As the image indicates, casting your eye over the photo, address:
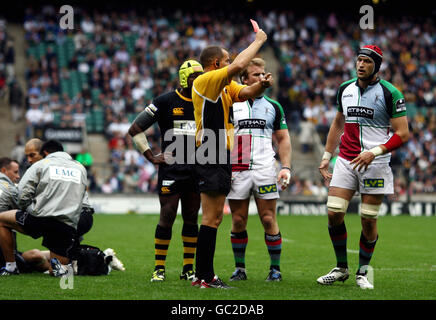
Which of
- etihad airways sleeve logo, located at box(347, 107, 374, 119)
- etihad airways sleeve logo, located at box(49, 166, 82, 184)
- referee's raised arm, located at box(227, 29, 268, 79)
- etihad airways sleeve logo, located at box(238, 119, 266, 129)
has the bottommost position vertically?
etihad airways sleeve logo, located at box(49, 166, 82, 184)

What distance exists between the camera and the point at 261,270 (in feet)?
29.9

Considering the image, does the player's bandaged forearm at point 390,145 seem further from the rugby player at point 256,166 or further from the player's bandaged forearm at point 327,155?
the rugby player at point 256,166

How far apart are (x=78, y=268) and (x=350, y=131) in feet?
12.0

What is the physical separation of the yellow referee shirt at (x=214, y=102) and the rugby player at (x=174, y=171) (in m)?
0.96

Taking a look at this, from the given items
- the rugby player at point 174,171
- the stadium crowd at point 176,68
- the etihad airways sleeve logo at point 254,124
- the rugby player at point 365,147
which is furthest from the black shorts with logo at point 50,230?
the stadium crowd at point 176,68

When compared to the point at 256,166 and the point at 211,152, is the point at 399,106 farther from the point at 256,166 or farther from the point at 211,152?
the point at 211,152

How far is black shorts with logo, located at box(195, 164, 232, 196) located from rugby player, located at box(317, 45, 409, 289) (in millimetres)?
1381

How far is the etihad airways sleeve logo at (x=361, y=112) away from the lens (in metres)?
7.37

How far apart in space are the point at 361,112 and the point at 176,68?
22.9 m

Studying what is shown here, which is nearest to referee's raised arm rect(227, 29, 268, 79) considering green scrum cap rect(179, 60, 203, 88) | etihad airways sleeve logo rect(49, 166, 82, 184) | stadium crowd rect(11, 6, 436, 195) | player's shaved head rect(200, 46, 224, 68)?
player's shaved head rect(200, 46, 224, 68)

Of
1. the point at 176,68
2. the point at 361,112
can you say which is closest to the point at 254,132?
the point at 361,112

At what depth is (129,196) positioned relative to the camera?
22.0 meters

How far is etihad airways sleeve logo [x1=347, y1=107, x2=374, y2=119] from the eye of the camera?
737 centimetres

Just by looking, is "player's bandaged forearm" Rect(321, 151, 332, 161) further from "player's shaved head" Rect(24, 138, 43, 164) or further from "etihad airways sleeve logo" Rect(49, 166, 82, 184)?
"player's shaved head" Rect(24, 138, 43, 164)
